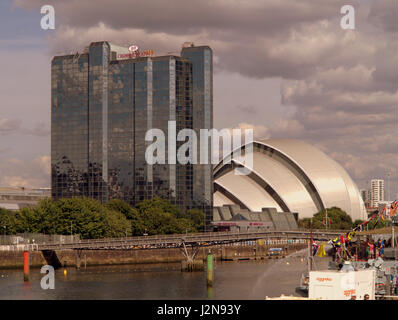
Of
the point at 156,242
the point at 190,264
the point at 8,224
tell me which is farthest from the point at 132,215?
the point at 190,264

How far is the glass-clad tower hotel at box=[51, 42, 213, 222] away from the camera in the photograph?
18425cm

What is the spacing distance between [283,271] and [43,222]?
43992 mm

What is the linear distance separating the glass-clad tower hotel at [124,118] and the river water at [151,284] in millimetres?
61702

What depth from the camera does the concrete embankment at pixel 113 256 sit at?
384 feet

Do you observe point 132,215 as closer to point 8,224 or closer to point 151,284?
point 8,224

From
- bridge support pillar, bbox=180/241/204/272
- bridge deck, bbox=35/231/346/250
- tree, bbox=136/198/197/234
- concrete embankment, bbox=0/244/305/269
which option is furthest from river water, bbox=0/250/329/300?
tree, bbox=136/198/197/234

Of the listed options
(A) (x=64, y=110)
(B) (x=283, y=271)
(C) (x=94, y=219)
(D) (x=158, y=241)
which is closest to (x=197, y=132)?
(A) (x=64, y=110)

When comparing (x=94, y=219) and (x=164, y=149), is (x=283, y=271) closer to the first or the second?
A: (x=94, y=219)

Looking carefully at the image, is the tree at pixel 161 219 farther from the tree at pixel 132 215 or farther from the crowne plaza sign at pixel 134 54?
the crowne plaza sign at pixel 134 54

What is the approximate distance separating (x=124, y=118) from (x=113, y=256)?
60349 mm

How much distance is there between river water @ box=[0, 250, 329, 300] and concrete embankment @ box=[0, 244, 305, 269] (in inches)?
127

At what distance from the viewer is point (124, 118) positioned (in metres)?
189

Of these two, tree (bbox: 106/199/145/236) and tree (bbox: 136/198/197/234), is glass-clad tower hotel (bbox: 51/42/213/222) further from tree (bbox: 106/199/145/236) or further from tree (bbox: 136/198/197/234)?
tree (bbox: 106/199/145/236)

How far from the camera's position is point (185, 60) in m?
187
